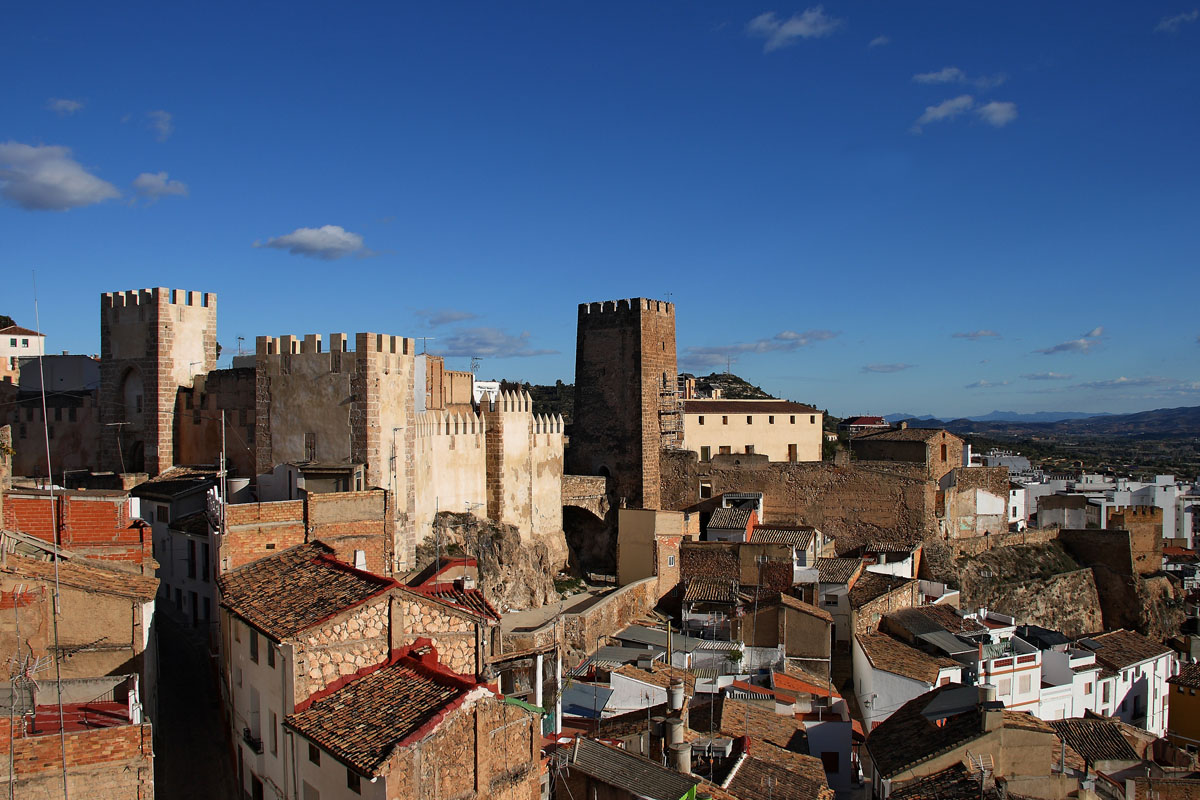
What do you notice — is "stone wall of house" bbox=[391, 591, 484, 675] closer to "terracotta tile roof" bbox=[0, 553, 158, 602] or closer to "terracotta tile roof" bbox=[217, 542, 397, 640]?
"terracotta tile roof" bbox=[217, 542, 397, 640]

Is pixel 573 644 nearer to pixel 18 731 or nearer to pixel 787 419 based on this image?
pixel 18 731

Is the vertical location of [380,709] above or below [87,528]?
below

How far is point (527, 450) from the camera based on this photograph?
26.9 meters

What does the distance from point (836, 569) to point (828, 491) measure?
4551mm

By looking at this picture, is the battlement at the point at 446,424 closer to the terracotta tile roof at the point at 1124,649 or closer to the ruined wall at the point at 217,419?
the ruined wall at the point at 217,419

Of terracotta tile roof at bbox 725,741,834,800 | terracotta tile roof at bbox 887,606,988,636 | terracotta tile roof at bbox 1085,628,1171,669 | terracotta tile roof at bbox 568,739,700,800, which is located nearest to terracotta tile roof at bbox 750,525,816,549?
terracotta tile roof at bbox 887,606,988,636

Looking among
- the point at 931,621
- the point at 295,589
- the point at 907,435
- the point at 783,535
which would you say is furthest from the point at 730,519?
the point at 295,589

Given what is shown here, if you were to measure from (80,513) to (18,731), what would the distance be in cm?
665

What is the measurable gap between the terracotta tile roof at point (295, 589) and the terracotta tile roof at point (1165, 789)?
12.3 m

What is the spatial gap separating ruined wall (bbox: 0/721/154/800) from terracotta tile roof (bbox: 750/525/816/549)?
63.1ft

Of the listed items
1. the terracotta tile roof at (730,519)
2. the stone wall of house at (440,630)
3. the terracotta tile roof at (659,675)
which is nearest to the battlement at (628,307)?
the terracotta tile roof at (730,519)

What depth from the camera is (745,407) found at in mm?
35250

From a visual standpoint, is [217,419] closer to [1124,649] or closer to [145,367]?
[145,367]

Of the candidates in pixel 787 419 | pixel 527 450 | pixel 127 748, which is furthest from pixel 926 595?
pixel 127 748
